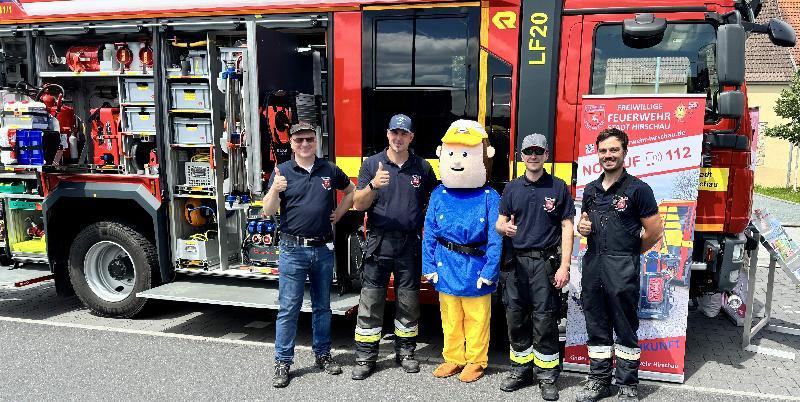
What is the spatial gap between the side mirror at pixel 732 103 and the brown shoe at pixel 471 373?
2.40m

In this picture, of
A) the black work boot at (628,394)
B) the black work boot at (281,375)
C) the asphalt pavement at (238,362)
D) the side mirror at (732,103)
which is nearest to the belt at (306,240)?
the black work boot at (281,375)

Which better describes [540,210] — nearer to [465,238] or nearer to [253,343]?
[465,238]

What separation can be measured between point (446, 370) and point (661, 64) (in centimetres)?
269

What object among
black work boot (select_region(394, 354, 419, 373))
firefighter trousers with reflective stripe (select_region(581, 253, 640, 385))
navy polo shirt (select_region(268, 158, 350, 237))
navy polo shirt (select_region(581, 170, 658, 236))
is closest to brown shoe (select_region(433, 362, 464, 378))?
black work boot (select_region(394, 354, 419, 373))

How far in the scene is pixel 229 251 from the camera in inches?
213

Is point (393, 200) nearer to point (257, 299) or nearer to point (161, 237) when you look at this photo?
point (257, 299)

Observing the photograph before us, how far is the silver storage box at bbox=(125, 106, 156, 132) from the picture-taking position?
17.6 feet

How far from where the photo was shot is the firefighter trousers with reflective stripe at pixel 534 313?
3.88 meters

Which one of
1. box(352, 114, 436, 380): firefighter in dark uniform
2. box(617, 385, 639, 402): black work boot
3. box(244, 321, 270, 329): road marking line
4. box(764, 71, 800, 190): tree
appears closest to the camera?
box(617, 385, 639, 402): black work boot

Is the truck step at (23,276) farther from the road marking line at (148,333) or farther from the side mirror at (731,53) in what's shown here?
the side mirror at (731,53)

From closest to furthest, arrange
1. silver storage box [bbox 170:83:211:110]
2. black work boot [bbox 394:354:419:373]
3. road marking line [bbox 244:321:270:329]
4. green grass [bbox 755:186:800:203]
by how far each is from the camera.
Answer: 1. black work boot [bbox 394:354:419:373]
2. silver storage box [bbox 170:83:211:110]
3. road marking line [bbox 244:321:270:329]
4. green grass [bbox 755:186:800:203]

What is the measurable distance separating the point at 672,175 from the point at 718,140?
0.43m

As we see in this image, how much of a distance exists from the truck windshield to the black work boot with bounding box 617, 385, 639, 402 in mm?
2054

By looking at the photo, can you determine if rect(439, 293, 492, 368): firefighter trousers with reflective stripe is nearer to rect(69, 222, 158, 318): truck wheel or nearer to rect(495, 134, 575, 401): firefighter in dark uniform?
rect(495, 134, 575, 401): firefighter in dark uniform
